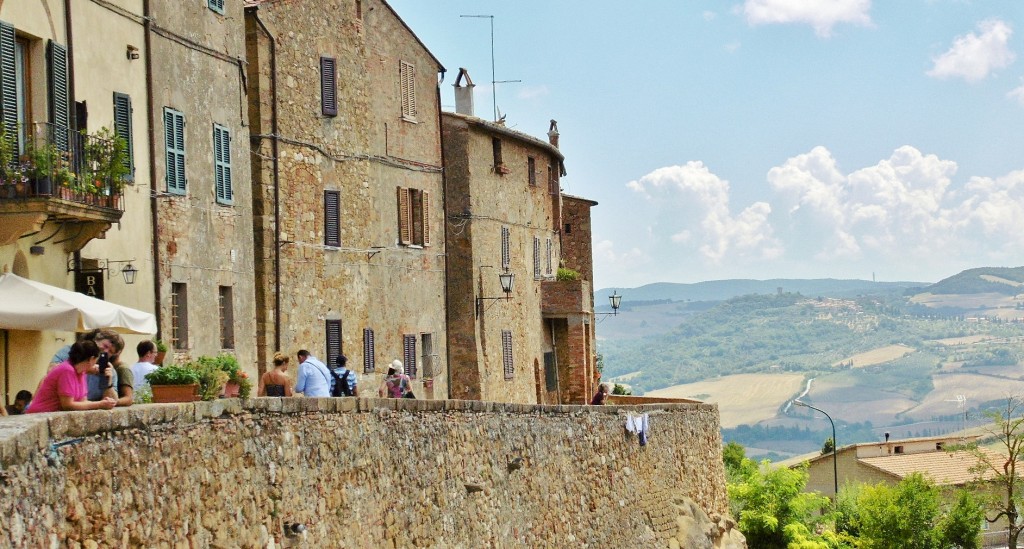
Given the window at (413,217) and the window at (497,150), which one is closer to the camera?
the window at (413,217)

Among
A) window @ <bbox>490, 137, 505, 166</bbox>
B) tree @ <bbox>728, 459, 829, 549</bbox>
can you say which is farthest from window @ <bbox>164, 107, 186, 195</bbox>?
tree @ <bbox>728, 459, 829, 549</bbox>

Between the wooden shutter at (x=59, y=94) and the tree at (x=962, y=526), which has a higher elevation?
the wooden shutter at (x=59, y=94)

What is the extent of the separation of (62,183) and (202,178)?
710cm

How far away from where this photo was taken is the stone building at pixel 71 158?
1678cm

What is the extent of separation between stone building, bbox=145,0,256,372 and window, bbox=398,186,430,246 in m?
8.02

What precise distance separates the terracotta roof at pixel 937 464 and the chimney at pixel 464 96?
140ft

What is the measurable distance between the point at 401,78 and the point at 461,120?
12.4ft

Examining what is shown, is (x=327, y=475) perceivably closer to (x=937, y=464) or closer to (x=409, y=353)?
(x=409, y=353)

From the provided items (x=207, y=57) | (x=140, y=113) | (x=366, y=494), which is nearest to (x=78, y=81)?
(x=140, y=113)

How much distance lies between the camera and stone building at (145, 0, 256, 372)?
2250 centimetres

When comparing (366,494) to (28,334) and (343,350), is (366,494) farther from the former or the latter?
(343,350)

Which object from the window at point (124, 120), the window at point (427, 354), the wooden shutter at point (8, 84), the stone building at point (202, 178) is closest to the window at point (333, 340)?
the stone building at point (202, 178)

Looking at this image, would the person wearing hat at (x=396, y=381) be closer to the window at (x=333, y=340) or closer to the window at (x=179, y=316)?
the window at (x=333, y=340)

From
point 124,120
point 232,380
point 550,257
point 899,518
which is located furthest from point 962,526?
point 232,380
